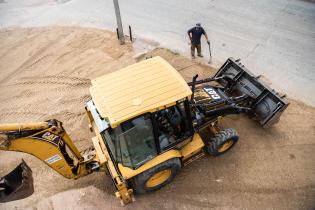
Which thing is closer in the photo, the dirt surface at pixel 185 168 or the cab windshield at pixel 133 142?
the cab windshield at pixel 133 142

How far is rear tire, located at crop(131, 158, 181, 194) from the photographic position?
18.5ft

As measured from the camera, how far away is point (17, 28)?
1216 centimetres

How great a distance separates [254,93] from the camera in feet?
23.7

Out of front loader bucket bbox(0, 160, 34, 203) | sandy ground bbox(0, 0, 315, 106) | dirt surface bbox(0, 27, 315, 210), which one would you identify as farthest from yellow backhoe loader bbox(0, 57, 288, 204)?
sandy ground bbox(0, 0, 315, 106)

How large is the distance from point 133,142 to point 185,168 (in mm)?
2036

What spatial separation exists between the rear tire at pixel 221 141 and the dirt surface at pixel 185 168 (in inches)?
13.4

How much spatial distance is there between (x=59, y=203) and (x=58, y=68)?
16.2ft

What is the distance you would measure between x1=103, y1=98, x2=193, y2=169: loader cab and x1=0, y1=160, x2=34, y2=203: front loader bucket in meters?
1.57

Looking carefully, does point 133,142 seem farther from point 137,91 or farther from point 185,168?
point 185,168

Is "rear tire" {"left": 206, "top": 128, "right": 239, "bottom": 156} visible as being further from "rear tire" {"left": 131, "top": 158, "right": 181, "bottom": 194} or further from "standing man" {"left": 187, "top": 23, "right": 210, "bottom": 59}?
"standing man" {"left": 187, "top": 23, "right": 210, "bottom": 59}

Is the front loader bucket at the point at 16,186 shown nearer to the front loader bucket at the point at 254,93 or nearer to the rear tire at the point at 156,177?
the rear tire at the point at 156,177

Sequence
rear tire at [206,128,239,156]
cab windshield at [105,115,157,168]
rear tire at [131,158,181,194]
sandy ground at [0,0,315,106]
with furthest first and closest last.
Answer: sandy ground at [0,0,315,106] → rear tire at [206,128,239,156] → rear tire at [131,158,181,194] → cab windshield at [105,115,157,168]

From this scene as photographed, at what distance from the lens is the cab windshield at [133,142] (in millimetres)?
4945

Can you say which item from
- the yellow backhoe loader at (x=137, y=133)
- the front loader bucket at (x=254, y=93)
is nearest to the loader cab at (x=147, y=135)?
the yellow backhoe loader at (x=137, y=133)
